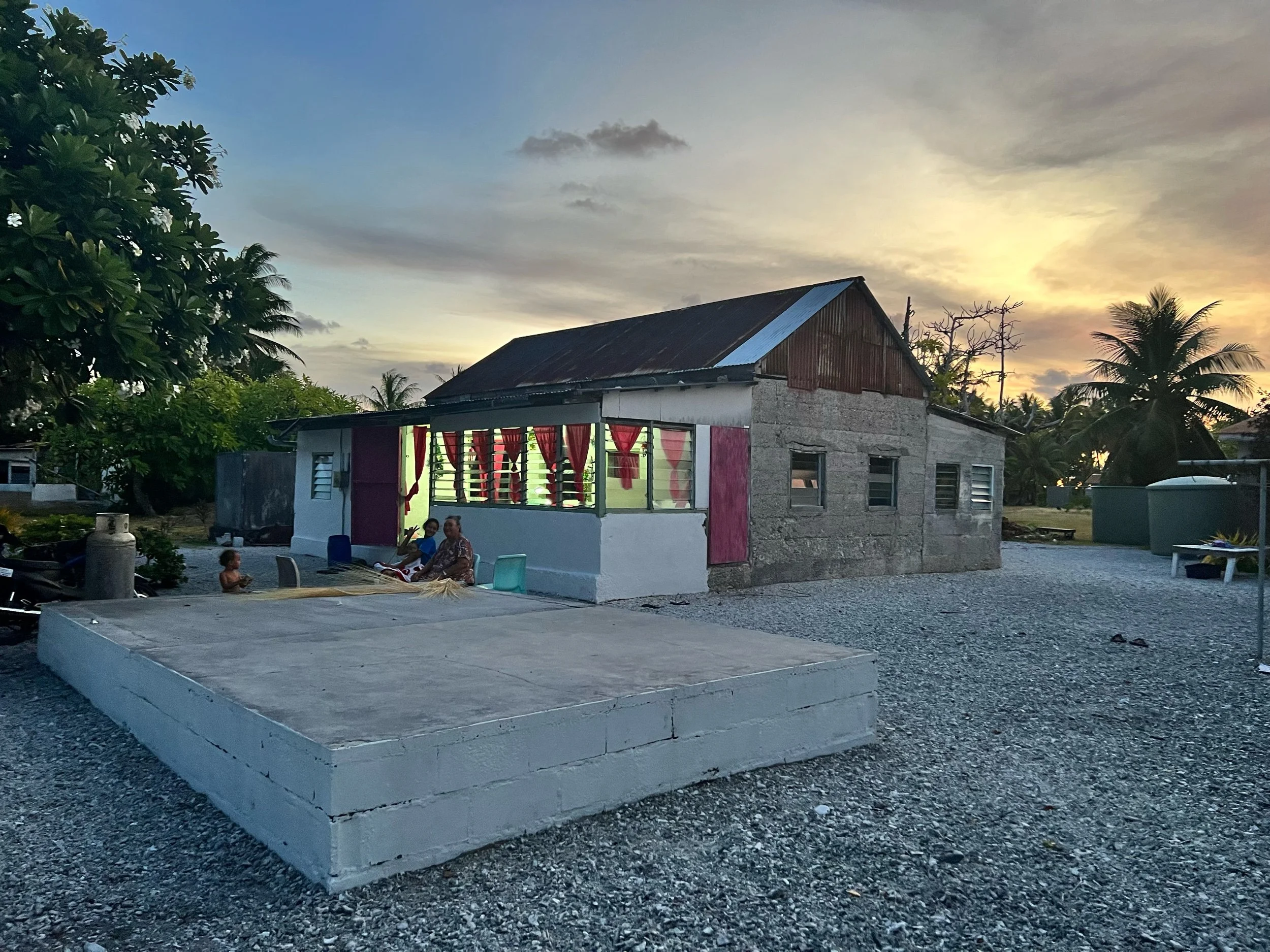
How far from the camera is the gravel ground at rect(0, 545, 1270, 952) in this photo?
346 cm

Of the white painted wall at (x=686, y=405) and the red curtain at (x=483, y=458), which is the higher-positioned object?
the white painted wall at (x=686, y=405)

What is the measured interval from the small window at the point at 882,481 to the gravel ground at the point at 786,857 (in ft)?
32.4

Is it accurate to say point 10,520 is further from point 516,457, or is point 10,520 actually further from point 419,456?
point 516,457

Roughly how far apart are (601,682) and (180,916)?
7.01 ft

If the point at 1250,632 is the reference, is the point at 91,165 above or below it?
above

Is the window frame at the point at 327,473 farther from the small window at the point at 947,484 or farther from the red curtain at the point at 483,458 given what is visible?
the small window at the point at 947,484

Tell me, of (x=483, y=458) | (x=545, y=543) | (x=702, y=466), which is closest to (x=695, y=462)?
(x=702, y=466)

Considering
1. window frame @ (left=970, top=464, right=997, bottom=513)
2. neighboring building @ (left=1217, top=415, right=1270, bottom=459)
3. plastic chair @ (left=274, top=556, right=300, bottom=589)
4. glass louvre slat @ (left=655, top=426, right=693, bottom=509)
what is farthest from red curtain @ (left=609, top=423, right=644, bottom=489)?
neighboring building @ (left=1217, top=415, right=1270, bottom=459)

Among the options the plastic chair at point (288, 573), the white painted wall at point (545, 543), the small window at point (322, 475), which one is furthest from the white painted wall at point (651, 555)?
the small window at point (322, 475)

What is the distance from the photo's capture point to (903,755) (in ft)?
18.5

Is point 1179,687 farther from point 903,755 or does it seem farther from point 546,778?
point 546,778

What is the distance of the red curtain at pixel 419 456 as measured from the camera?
1683cm

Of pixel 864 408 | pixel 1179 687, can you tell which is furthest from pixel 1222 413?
pixel 1179 687

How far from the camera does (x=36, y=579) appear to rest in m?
8.09
